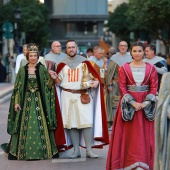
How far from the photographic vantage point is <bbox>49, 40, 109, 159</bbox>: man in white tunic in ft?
32.1

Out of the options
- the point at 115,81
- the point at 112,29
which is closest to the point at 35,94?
the point at 115,81

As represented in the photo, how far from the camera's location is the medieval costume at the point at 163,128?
589 centimetres

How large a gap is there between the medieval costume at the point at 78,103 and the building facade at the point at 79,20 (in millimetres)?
83958

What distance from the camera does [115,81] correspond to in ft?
44.8

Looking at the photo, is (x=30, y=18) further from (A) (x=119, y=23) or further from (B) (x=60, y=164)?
(B) (x=60, y=164)

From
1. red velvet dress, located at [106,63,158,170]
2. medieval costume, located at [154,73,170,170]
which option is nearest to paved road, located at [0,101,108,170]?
red velvet dress, located at [106,63,158,170]

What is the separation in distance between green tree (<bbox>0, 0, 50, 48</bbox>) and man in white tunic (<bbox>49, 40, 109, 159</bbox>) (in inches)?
1946

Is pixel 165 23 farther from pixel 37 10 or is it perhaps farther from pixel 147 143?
pixel 147 143

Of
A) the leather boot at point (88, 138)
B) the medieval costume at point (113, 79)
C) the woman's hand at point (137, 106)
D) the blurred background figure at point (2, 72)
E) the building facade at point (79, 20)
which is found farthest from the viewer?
the building facade at point (79, 20)

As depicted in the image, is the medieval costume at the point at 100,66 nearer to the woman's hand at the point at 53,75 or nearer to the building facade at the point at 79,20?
the woman's hand at the point at 53,75

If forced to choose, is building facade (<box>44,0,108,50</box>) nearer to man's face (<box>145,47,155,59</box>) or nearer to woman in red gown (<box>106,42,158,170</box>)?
man's face (<box>145,47,155,59</box>)

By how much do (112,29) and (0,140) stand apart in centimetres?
8090

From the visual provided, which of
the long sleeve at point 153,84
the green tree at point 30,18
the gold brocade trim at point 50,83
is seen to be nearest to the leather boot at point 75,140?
the gold brocade trim at point 50,83

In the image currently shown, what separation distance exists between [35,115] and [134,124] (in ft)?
7.30
